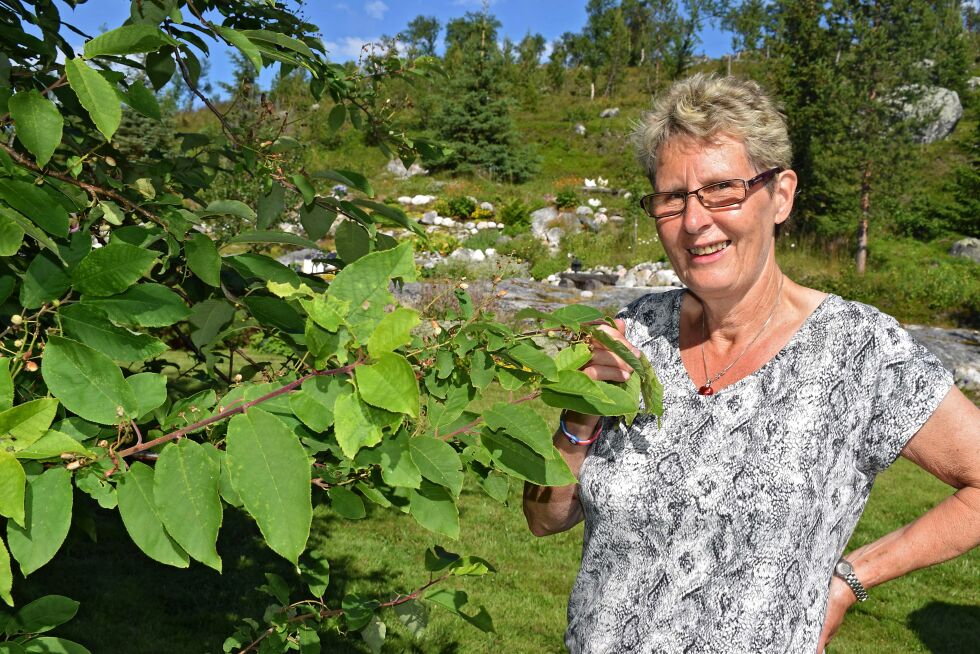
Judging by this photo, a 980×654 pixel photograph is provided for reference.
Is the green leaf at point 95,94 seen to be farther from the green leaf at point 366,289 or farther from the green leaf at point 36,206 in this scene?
the green leaf at point 366,289

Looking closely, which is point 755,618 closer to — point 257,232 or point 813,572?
point 813,572

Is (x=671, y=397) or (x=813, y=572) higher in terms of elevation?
(x=671, y=397)

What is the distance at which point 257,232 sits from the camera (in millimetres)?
1248

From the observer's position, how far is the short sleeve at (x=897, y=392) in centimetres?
164

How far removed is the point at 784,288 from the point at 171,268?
4.80ft

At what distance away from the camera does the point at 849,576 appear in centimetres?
179

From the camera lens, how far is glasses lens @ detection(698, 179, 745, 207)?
1.71 metres

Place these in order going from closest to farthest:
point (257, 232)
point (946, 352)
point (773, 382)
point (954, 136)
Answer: point (257, 232)
point (773, 382)
point (946, 352)
point (954, 136)

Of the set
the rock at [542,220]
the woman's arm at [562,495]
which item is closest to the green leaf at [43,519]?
the woman's arm at [562,495]

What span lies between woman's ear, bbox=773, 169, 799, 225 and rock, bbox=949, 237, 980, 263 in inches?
806

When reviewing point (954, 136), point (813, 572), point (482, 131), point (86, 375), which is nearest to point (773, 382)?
point (813, 572)

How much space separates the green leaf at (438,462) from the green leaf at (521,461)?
3.1 inches

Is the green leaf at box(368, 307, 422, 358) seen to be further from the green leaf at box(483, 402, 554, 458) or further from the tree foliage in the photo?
the green leaf at box(483, 402, 554, 458)

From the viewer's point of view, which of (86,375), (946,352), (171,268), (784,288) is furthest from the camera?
(946,352)
